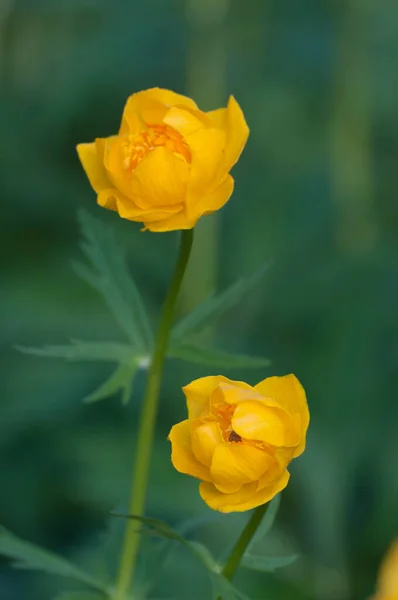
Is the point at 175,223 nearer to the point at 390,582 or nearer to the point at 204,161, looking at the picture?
the point at 204,161

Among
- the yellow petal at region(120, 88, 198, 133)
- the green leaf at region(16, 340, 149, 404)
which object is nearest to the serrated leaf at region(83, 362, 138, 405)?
the green leaf at region(16, 340, 149, 404)

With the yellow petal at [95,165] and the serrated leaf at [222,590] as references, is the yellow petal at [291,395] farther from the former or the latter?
the yellow petal at [95,165]

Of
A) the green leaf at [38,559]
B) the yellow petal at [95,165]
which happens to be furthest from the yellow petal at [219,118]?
the green leaf at [38,559]

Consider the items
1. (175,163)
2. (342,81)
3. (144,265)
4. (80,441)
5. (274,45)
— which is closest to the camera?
(175,163)

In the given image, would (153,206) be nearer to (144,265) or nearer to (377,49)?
(144,265)

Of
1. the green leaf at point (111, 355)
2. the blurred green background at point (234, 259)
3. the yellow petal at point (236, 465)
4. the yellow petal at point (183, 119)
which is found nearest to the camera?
the yellow petal at point (236, 465)

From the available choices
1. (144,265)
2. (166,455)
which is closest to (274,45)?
(144,265)
